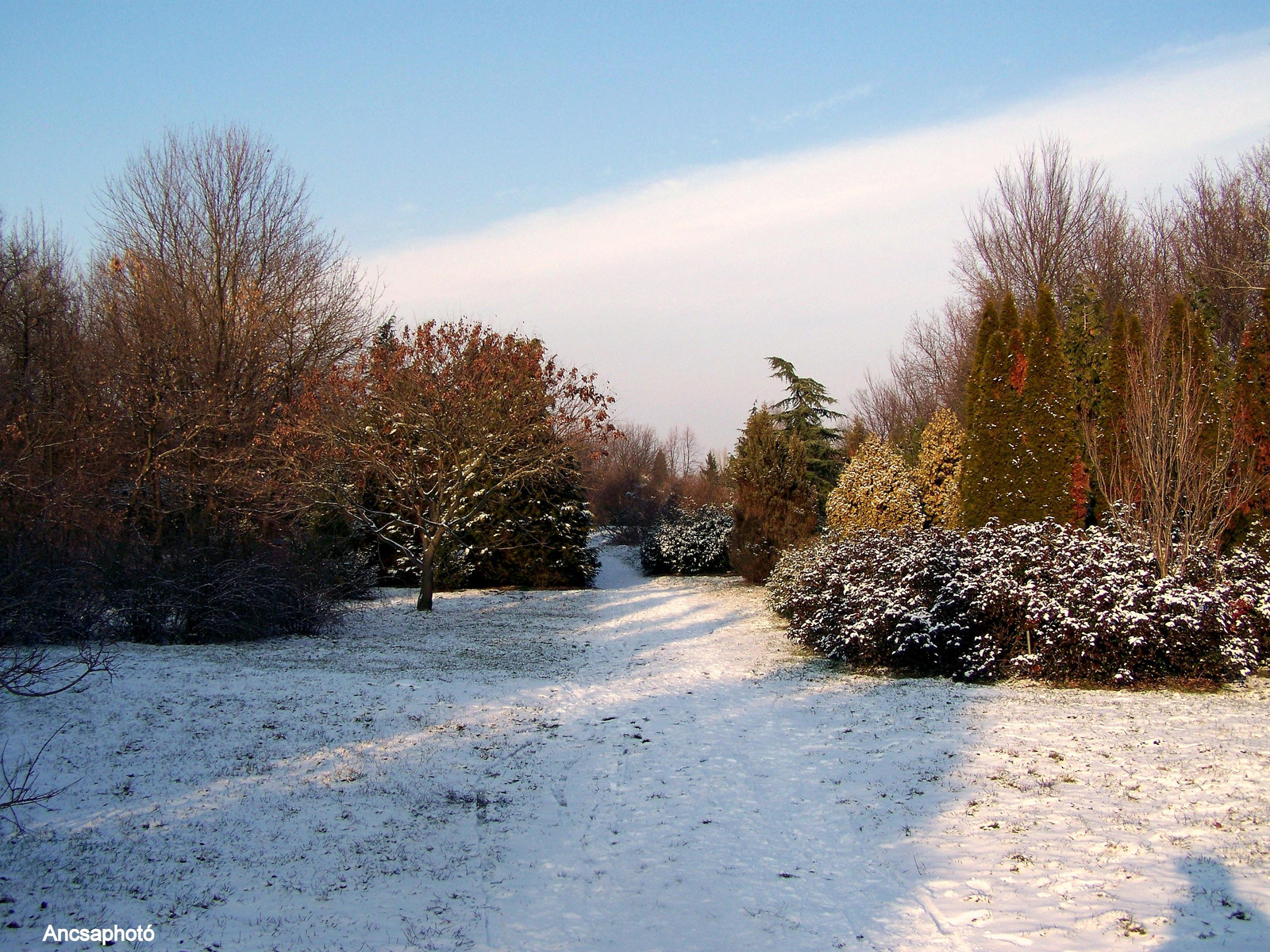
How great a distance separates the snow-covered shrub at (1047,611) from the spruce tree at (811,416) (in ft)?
65.9

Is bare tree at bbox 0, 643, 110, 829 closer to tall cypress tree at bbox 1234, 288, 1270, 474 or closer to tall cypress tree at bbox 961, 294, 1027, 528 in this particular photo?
tall cypress tree at bbox 961, 294, 1027, 528

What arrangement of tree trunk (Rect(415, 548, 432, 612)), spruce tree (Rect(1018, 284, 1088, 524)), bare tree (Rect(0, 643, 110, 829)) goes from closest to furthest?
bare tree (Rect(0, 643, 110, 829)) → spruce tree (Rect(1018, 284, 1088, 524)) → tree trunk (Rect(415, 548, 432, 612))

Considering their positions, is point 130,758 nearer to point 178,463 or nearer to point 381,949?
point 381,949

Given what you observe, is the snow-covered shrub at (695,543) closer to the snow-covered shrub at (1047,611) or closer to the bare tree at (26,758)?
the snow-covered shrub at (1047,611)

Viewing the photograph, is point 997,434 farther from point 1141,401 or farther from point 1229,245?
point 1229,245

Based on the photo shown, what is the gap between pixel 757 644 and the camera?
529 inches

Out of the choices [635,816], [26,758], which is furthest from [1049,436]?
[26,758]

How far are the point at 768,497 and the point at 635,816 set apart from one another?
1827 cm

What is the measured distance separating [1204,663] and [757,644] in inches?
251

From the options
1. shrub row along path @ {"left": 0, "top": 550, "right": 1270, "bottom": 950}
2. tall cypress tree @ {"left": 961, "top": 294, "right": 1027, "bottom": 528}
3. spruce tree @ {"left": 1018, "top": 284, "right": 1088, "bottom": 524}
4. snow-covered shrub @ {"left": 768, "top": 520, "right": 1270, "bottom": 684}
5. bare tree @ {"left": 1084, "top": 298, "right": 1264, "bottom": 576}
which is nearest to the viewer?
shrub row along path @ {"left": 0, "top": 550, "right": 1270, "bottom": 950}

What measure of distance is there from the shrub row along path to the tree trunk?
7.52m

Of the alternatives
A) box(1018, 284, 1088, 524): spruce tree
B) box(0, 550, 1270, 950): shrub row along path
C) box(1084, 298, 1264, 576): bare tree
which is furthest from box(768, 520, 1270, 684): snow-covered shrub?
box(1018, 284, 1088, 524): spruce tree

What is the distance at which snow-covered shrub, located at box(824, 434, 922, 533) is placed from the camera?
1830 centimetres

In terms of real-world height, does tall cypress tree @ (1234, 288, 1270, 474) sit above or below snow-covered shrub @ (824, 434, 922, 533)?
above
